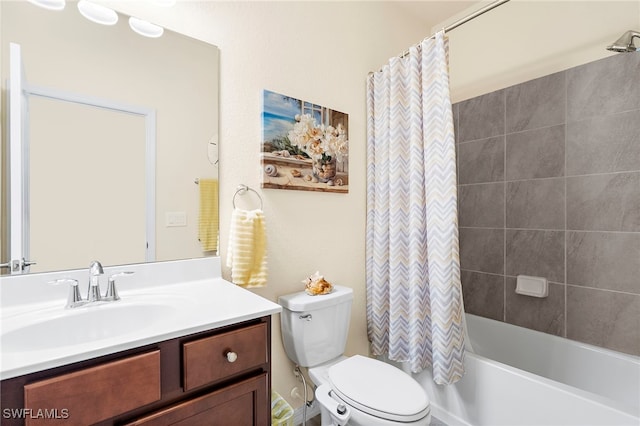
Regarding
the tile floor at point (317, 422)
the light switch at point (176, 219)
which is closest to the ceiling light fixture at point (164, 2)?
the light switch at point (176, 219)

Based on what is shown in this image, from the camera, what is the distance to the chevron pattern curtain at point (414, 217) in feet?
5.11

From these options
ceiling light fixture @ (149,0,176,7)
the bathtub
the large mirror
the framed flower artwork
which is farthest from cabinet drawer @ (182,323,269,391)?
ceiling light fixture @ (149,0,176,7)

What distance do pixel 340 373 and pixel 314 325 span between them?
0.81 ft

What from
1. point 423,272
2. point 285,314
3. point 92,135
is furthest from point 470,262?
point 92,135

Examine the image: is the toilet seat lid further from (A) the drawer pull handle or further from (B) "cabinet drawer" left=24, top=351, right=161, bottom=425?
(B) "cabinet drawer" left=24, top=351, right=161, bottom=425

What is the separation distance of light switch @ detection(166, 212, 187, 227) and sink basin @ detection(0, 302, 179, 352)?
0.38 meters

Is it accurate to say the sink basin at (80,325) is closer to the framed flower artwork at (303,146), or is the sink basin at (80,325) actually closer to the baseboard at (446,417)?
the framed flower artwork at (303,146)

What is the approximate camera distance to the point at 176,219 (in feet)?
4.46

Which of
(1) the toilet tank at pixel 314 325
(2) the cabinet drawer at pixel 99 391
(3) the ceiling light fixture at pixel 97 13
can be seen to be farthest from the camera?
(1) the toilet tank at pixel 314 325

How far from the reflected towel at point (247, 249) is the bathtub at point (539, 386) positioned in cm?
116

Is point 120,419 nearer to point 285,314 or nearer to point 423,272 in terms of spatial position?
point 285,314

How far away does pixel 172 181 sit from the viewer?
1362 mm

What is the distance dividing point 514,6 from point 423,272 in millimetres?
1988

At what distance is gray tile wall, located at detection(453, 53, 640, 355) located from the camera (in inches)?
68.4
